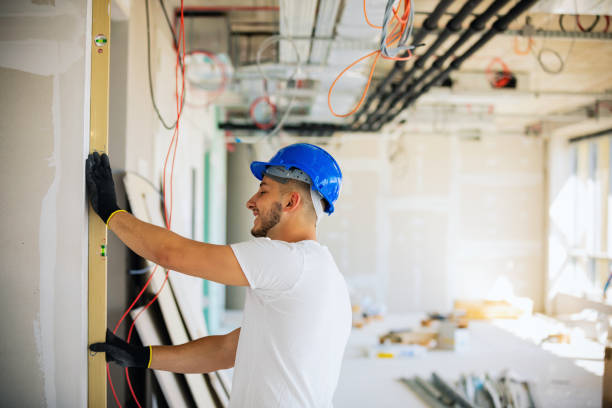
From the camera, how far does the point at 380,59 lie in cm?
453

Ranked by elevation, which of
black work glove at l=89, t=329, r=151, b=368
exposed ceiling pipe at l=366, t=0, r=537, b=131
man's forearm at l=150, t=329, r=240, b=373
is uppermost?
exposed ceiling pipe at l=366, t=0, r=537, b=131

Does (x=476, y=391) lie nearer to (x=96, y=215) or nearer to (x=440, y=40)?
(x=440, y=40)

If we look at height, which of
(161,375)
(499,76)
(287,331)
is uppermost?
(499,76)

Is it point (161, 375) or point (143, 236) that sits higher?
point (143, 236)

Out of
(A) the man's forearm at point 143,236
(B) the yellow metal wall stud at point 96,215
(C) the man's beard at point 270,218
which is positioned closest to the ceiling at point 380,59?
(C) the man's beard at point 270,218

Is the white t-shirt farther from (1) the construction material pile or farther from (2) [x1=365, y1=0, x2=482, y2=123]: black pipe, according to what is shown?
(1) the construction material pile

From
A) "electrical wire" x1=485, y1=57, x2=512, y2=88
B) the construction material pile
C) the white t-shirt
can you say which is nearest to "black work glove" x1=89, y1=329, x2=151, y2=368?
→ the white t-shirt

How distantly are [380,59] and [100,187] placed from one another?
384 centimetres

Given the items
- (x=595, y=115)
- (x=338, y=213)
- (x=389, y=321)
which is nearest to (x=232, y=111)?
(x=338, y=213)

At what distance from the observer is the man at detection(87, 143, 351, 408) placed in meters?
1.13

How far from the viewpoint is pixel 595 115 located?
243 inches

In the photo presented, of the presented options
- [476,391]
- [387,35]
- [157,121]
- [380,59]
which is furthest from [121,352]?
[380,59]

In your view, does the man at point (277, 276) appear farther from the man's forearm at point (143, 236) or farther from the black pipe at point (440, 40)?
the black pipe at point (440, 40)

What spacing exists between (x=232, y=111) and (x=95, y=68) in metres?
5.98
